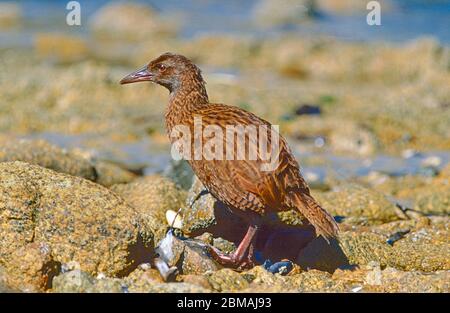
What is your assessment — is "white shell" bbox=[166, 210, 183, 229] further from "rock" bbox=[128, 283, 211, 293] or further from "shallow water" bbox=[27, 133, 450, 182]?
"shallow water" bbox=[27, 133, 450, 182]

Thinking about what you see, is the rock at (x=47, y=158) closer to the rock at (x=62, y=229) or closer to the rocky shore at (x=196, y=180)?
the rocky shore at (x=196, y=180)

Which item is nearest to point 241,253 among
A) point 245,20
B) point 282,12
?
point 282,12

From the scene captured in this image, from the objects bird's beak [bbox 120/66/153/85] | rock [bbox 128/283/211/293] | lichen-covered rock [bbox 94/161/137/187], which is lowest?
lichen-covered rock [bbox 94/161/137/187]

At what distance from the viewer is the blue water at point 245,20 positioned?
21953mm

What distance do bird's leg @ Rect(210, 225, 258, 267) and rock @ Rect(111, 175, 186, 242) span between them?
84 centimetres

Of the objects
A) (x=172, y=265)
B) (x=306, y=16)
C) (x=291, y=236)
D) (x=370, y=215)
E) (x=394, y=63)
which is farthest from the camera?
(x=306, y=16)

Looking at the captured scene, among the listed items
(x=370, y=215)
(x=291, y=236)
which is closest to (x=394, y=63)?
(x=370, y=215)

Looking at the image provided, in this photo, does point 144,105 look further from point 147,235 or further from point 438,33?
point 438,33

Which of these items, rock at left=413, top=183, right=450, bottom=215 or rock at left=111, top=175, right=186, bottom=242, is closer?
rock at left=111, top=175, right=186, bottom=242

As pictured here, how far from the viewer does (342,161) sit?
11.6 m

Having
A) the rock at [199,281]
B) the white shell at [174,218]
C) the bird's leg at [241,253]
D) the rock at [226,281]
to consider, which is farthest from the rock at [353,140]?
the rock at [199,281]

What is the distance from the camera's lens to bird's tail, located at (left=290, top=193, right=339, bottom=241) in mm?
6324

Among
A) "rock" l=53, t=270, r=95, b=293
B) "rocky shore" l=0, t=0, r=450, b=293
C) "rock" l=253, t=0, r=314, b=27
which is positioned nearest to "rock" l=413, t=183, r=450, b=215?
"rocky shore" l=0, t=0, r=450, b=293
